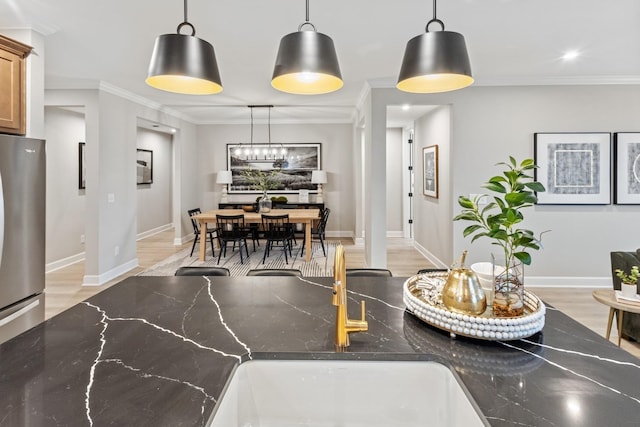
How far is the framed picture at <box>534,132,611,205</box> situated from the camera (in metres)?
4.46

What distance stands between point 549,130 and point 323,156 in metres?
4.68

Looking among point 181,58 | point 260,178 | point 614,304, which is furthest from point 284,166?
point 181,58

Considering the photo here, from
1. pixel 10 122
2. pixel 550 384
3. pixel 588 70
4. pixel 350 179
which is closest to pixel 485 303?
pixel 550 384

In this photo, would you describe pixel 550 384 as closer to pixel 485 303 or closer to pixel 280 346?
pixel 485 303

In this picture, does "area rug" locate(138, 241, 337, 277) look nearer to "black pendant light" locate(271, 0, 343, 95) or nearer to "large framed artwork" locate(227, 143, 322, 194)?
"large framed artwork" locate(227, 143, 322, 194)

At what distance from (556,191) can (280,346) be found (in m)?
4.65

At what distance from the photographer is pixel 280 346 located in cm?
112

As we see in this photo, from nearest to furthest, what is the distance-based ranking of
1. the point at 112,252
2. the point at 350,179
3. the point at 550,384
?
the point at 550,384, the point at 112,252, the point at 350,179

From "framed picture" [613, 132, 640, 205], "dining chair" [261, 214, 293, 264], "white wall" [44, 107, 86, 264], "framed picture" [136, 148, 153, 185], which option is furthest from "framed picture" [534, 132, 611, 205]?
"framed picture" [136, 148, 153, 185]

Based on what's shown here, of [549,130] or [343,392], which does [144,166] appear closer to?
[549,130]

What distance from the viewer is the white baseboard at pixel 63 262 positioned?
211 inches

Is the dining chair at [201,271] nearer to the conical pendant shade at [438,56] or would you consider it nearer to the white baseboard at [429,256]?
the conical pendant shade at [438,56]

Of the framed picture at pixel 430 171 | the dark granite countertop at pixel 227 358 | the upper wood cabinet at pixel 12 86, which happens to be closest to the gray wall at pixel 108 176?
the upper wood cabinet at pixel 12 86

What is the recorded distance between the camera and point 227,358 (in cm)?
104
